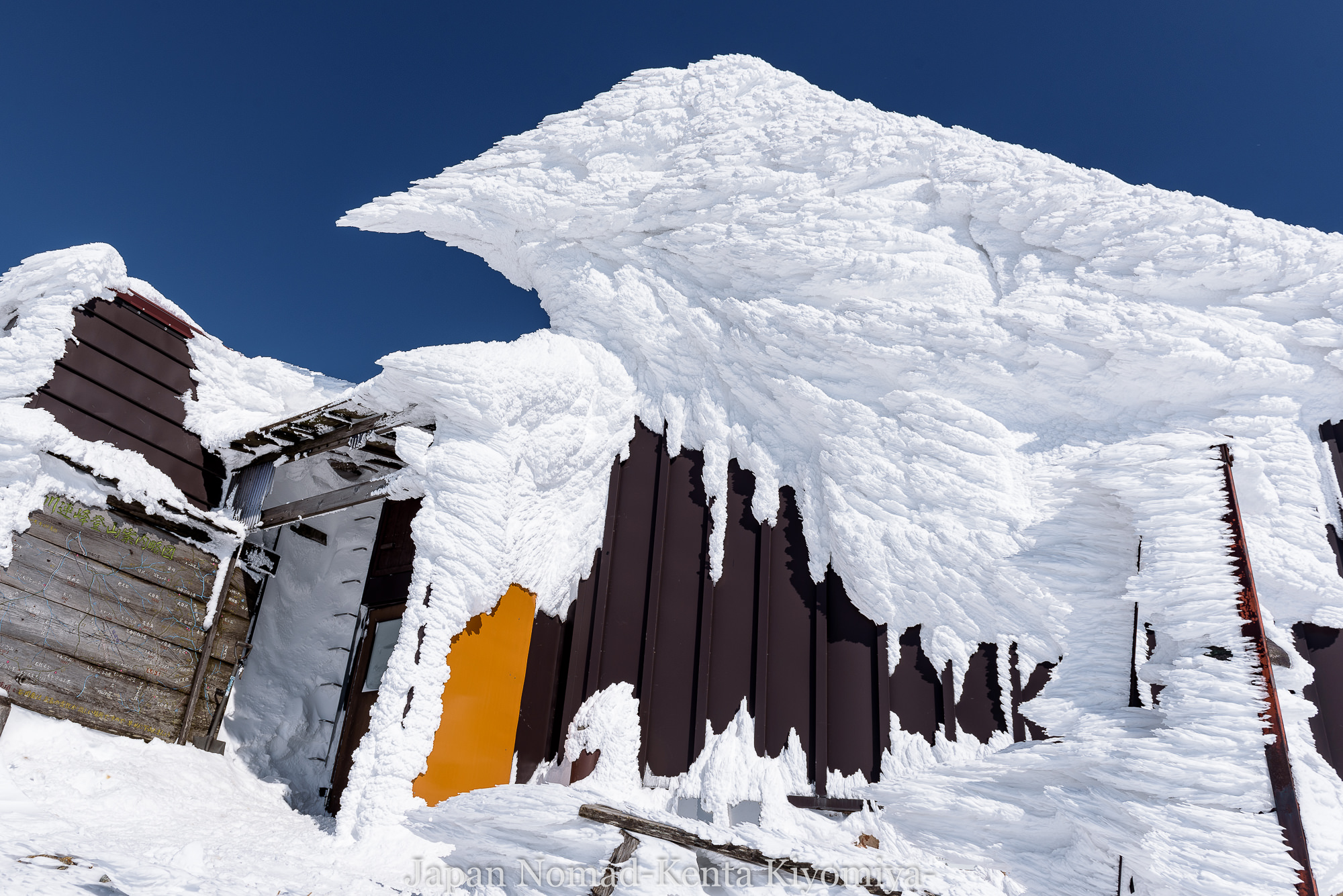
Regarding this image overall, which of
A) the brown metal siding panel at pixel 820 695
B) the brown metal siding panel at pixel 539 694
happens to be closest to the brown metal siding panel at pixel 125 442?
the brown metal siding panel at pixel 539 694

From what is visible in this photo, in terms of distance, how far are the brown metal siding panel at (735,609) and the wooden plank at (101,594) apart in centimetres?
458

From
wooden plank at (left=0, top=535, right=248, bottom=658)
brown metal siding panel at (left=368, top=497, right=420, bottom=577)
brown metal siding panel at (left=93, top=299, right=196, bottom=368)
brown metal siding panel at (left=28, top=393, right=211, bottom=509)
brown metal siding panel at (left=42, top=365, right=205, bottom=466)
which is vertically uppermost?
brown metal siding panel at (left=93, top=299, right=196, bottom=368)

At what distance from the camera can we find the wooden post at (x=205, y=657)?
6828mm

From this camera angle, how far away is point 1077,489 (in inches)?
193

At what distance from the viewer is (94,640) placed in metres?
6.25

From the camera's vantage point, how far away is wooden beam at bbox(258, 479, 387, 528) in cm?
700

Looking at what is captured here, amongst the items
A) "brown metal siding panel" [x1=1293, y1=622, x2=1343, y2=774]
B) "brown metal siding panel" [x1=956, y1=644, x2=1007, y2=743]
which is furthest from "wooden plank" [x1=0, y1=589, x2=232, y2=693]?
"brown metal siding panel" [x1=1293, y1=622, x2=1343, y2=774]

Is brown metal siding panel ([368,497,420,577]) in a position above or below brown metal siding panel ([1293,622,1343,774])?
above

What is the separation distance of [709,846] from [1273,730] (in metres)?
2.44

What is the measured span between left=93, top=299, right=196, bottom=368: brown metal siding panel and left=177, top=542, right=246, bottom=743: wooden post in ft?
6.18

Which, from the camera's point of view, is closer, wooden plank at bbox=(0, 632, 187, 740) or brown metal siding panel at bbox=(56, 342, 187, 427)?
wooden plank at bbox=(0, 632, 187, 740)

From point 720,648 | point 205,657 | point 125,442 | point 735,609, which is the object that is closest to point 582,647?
point 720,648

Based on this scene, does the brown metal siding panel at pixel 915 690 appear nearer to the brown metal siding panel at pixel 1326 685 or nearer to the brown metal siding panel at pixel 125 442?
the brown metal siding panel at pixel 1326 685

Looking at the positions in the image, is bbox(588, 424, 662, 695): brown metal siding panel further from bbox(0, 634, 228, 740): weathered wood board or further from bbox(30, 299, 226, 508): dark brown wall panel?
Result: bbox(30, 299, 226, 508): dark brown wall panel
